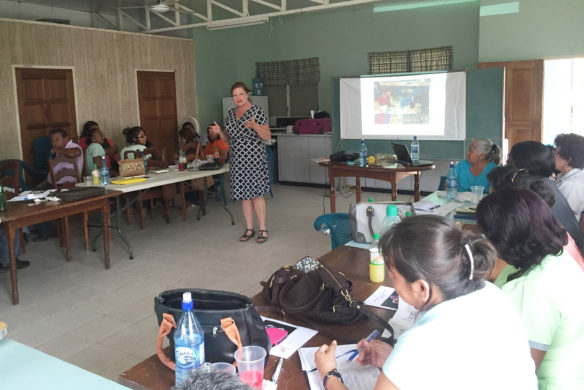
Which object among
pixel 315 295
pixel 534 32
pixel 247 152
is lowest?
pixel 315 295

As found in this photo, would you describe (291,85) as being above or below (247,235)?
above

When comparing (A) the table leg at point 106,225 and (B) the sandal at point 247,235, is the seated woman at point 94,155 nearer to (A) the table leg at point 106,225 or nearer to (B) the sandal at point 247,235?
(A) the table leg at point 106,225

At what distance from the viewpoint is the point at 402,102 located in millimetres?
7617

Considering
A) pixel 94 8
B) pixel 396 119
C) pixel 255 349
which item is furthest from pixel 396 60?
pixel 255 349

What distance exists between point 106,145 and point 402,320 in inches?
222

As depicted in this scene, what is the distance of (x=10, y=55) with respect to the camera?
6230 mm

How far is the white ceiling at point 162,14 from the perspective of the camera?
726 cm

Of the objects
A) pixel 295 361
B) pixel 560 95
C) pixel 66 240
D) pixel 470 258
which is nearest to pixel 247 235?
pixel 66 240

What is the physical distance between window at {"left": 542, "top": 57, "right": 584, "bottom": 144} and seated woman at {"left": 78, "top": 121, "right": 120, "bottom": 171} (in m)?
6.81

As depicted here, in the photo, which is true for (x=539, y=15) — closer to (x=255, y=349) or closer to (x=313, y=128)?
(x=313, y=128)

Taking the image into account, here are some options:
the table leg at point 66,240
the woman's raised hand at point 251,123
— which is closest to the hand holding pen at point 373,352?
the woman's raised hand at point 251,123

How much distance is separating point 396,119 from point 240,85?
11.5ft

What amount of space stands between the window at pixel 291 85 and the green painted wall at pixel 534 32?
10.4ft

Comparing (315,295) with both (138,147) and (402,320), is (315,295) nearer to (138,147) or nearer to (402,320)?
(402,320)
